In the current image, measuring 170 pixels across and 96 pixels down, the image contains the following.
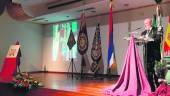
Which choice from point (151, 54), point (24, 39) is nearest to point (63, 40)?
point (24, 39)

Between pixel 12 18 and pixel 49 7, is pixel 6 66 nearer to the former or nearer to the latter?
pixel 49 7

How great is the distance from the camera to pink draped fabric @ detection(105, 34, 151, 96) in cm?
450

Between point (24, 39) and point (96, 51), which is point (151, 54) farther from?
point (24, 39)

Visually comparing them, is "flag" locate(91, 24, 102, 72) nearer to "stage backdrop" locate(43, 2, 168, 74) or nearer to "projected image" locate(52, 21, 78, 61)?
"stage backdrop" locate(43, 2, 168, 74)

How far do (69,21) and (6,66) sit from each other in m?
4.08

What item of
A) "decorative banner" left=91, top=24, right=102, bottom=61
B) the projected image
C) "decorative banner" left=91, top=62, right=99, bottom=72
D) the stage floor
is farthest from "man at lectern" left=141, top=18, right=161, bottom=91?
the projected image

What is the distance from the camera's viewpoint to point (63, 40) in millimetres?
11094

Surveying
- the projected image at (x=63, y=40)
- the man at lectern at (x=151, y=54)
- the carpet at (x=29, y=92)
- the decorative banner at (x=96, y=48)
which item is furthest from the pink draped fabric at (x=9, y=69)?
the man at lectern at (x=151, y=54)

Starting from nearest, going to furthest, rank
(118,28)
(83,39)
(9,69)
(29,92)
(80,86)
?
(80,86) < (29,92) < (9,69) < (83,39) < (118,28)

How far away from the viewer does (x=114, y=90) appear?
4.86 m

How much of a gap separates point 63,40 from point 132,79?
22.3 feet

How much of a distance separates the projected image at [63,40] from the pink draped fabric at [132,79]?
589 cm

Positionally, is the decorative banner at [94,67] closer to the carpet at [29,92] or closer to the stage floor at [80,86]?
the stage floor at [80,86]

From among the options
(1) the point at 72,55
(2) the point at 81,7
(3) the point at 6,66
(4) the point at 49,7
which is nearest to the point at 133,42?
(2) the point at 81,7
